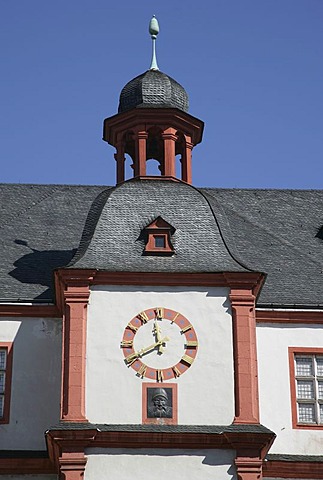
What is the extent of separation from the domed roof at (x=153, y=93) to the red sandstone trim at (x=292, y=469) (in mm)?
9805

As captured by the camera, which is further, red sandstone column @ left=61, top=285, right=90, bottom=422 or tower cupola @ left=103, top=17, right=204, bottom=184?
tower cupola @ left=103, top=17, right=204, bottom=184

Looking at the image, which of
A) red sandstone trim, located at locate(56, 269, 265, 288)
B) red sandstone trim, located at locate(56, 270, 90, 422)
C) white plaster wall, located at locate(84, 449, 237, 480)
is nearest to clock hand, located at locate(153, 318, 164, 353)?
red sandstone trim, located at locate(56, 269, 265, 288)

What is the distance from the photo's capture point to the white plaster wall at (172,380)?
26.5 metres

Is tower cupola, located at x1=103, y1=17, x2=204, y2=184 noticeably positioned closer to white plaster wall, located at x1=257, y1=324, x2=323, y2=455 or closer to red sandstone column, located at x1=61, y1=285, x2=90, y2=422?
white plaster wall, located at x1=257, y1=324, x2=323, y2=455

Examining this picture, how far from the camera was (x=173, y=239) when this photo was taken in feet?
95.1

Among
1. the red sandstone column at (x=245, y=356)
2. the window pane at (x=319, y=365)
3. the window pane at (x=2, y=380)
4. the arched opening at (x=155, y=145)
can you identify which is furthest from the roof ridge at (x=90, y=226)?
the window pane at (x=319, y=365)

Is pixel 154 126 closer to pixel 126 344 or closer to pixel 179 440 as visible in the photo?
pixel 126 344

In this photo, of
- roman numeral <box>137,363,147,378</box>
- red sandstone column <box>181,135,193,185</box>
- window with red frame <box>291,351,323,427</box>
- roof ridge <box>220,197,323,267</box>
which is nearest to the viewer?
roman numeral <box>137,363,147,378</box>

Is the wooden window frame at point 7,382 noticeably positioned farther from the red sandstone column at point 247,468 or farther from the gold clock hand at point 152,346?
the red sandstone column at point 247,468

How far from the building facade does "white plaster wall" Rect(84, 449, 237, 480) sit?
0.07 feet

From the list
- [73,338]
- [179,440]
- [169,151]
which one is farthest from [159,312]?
[169,151]

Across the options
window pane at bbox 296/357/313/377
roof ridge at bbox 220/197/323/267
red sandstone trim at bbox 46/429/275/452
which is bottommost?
red sandstone trim at bbox 46/429/275/452

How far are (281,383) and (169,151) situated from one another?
273 inches

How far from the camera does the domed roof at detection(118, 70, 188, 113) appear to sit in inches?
1307
